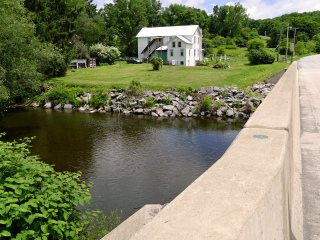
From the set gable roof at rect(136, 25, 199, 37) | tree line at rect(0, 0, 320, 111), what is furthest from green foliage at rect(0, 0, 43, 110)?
gable roof at rect(136, 25, 199, 37)

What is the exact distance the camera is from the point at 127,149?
58.0 ft

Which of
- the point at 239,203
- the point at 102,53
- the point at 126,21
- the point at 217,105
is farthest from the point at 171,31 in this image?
the point at 239,203

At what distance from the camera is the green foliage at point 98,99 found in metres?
31.3

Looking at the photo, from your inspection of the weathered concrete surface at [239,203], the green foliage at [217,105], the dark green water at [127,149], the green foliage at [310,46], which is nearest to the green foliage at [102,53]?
the dark green water at [127,149]

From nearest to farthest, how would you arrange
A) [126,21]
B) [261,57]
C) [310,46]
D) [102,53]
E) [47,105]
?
[47,105]
[261,57]
[102,53]
[126,21]
[310,46]

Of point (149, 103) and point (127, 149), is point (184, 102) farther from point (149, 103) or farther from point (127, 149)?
point (127, 149)

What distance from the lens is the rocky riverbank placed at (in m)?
27.5

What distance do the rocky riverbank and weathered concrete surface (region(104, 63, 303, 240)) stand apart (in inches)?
895

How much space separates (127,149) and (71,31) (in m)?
29.3

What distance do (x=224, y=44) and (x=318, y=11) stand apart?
118990 millimetres

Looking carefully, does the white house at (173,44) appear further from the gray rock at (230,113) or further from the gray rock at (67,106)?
the gray rock at (230,113)

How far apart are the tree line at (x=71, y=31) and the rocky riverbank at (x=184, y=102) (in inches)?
251

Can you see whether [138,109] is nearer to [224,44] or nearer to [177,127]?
[177,127]

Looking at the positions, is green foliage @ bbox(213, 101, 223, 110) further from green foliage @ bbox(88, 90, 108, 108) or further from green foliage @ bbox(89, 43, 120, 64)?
Answer: green foliage @ bbox(89, 43, 120, 64)
